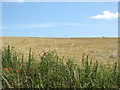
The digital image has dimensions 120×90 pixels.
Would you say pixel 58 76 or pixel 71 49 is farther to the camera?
pixel 71 49

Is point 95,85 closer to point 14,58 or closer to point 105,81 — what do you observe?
point 105,81

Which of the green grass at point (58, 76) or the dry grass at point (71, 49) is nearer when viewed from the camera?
the green grass at point (58, 76)

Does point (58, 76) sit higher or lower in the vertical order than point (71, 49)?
lower

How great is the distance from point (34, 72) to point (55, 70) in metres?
0.38

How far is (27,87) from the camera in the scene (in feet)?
10.8

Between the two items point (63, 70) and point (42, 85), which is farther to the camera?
point (63, 70)

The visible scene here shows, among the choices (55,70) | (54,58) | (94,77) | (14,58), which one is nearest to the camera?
(94,77)

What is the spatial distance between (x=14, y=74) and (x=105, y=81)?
1607 mm

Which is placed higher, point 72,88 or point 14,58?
point 14,58

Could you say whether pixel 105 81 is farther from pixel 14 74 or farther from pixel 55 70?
pixel 14 74

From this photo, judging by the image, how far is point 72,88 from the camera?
10.5ft

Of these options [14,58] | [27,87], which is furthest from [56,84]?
[14,58]

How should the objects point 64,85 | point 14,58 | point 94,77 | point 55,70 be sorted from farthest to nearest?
point 14,58 < point 55,70 < point 94,77 < point 64,85

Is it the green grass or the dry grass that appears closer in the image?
the green grass
